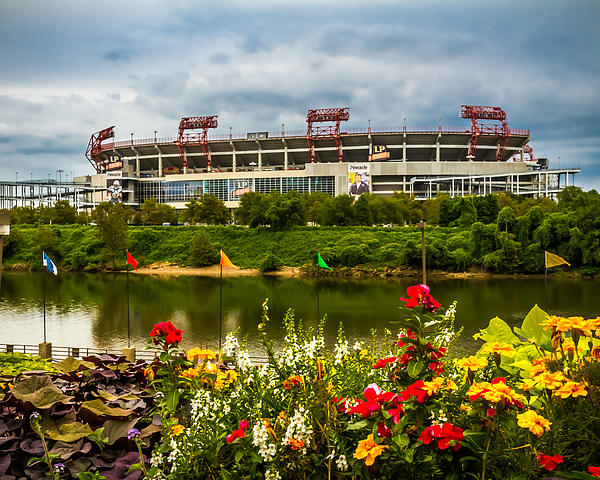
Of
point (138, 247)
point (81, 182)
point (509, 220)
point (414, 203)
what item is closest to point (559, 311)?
point (509, 220)

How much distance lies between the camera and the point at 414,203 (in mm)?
60000

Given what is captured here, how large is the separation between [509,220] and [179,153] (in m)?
51.6

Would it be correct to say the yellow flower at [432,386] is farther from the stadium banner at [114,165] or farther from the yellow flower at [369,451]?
the stadium banner at [114,165]

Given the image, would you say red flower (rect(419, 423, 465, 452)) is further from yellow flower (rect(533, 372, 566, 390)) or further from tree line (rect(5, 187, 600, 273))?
tree line (rect(5, 187, 600, 273))

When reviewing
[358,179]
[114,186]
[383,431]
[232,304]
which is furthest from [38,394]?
[114,186]

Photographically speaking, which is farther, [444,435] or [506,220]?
[506,220]

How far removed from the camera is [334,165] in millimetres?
68875

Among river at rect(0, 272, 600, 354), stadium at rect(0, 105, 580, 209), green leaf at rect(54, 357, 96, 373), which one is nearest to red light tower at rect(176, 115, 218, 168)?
stadium at rect(0, 105, 580, 209)

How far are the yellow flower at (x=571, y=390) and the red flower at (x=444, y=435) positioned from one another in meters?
0.51

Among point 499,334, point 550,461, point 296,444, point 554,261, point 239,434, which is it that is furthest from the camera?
point 554,261

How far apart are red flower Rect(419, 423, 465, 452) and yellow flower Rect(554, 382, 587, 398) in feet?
1.67

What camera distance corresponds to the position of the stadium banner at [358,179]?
67.0 m

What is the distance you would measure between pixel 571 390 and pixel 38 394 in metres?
4.16

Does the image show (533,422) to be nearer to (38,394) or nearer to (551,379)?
(551,379)
